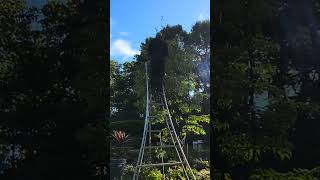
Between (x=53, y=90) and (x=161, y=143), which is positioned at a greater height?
(x=53, y=90)

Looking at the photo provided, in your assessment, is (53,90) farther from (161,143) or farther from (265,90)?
(265,90)

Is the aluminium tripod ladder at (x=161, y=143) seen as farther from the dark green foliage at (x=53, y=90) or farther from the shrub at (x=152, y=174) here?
the dark green foliage at (x=53, y=90)

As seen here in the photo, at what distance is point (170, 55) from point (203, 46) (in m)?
0.26

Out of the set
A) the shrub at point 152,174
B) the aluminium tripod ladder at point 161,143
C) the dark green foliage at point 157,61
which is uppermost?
the dark green foliage at point 157,61

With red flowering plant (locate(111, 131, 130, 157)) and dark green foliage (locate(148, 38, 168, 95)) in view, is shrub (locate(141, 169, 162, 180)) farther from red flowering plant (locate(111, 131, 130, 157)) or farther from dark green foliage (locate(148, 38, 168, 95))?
dark green foliage (locate(148, 38, 168, 95))

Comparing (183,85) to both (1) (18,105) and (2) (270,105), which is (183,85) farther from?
(1) (18,105)

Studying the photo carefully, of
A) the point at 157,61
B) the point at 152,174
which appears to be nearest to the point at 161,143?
the point at 152,174

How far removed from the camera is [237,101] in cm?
278

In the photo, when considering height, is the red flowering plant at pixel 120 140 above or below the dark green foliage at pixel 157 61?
below

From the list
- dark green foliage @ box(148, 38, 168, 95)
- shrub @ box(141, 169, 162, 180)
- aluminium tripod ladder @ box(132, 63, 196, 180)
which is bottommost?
shrub @ box(141, 169, 162, 180)

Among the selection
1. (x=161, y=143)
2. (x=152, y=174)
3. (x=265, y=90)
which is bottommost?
(x=152, y=174)

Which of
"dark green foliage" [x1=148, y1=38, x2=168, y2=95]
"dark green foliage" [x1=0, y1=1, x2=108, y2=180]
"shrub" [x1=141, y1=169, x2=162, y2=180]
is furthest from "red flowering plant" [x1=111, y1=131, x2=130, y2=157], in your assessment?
"dark green foliage" [x1=148, y1=38, x2=168, y2=95]

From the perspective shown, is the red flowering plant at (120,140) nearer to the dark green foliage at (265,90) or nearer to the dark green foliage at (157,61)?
the dark green foliage at (157,61)

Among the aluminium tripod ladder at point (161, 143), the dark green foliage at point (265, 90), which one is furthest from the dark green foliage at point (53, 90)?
the dark green foliage at point (265, 90)
